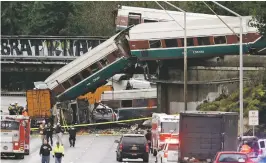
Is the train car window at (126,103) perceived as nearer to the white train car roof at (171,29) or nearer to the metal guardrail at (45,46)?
the white train car roof at (171,29)

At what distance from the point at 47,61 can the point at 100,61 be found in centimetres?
3219

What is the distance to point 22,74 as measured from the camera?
11744 centimetres

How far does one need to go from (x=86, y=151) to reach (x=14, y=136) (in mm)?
6680

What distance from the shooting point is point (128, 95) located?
7406cm

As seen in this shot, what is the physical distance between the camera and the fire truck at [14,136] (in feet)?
151

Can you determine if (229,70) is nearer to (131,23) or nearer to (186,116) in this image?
(131,23)

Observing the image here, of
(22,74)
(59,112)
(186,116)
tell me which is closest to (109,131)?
(59,112)

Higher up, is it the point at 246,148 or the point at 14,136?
the point at 14,136

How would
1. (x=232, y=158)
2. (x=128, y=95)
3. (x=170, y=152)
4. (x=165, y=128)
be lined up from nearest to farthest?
(x=232, y=158), (x=170, y=152), (x=165, y=128), (x=128, y=95)

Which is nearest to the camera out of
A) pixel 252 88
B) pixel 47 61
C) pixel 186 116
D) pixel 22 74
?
pixel 186 116

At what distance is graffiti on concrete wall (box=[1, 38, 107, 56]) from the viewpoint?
97569 mm

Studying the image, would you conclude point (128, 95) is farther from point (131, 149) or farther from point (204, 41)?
point (131, 149)

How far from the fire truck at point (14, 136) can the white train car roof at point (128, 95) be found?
27.2 metres

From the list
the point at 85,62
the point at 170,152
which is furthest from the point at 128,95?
the point at 170,152
